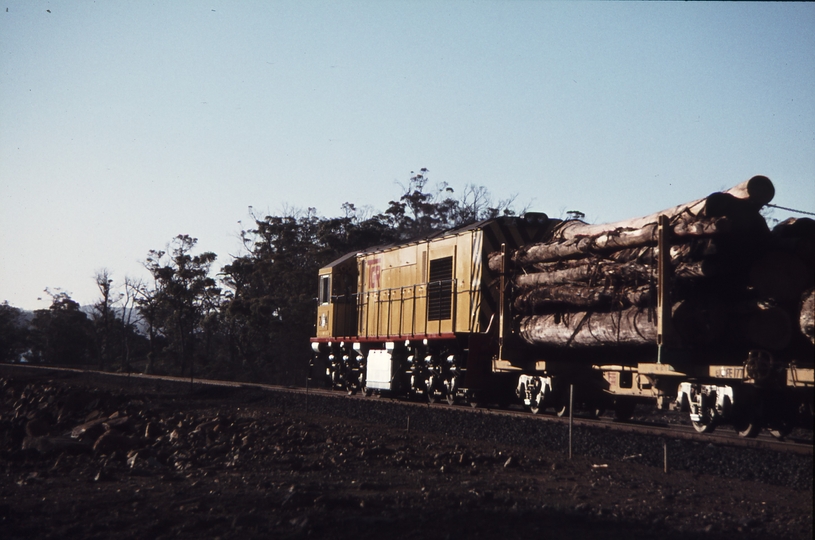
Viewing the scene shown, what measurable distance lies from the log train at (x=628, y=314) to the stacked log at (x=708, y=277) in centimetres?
2

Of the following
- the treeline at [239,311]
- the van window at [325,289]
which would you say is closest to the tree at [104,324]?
the treeline at [239,311]

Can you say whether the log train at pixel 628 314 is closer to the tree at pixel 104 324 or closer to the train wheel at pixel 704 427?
the train wheel at pixel 704 427

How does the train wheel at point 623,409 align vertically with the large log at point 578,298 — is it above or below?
below

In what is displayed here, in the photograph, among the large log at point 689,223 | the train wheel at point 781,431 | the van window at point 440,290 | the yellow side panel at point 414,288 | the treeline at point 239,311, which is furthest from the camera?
the treeline at point 239,311

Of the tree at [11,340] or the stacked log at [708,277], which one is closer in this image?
the stacked log at [708,277]

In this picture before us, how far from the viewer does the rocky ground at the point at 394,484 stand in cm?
639

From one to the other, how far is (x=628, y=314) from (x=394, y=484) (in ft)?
13.2

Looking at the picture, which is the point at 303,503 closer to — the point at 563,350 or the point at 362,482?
the point at 362,482

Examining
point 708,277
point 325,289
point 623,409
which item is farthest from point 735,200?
point 325,289

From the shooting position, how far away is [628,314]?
10.2m

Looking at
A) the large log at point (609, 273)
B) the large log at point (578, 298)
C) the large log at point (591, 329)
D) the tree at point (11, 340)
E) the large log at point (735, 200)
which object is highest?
the large log at point (735, 200)

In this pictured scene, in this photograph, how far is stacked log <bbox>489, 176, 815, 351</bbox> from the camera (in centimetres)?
859

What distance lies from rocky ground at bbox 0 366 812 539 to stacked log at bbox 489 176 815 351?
4.55 ft

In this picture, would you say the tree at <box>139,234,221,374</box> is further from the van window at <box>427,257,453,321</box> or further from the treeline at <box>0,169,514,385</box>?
the van window at <box>427,257,453,321</box>
